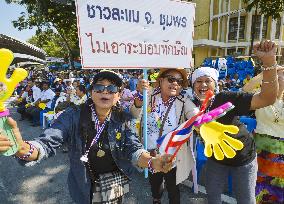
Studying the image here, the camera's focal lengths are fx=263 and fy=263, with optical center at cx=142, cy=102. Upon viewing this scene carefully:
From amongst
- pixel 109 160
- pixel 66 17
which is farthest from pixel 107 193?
pixel 66 17

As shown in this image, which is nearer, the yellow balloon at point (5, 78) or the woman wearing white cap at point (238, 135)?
the yellow balloon at point (5, 78)

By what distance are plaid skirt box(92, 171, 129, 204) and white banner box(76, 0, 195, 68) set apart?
2.97 ft

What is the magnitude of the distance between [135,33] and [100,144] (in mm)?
1100

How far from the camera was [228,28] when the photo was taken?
2822cm

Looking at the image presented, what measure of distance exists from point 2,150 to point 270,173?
2696 mm

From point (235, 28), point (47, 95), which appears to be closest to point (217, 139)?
point (47, 95)

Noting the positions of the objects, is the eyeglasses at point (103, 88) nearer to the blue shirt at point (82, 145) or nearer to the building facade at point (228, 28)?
the blue shirt at point (82, 145)

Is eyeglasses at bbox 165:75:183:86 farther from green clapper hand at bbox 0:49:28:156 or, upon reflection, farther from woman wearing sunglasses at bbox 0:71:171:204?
green clapper hand at bbox 0:49:28:156

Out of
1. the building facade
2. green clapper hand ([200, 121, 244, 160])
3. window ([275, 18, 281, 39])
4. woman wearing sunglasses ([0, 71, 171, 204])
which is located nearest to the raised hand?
green clapper hand ([200, 121, 244, 160])

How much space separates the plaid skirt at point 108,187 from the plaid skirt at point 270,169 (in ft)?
5.53

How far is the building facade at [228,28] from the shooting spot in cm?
2688

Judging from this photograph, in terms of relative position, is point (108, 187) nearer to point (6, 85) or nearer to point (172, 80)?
point (6, 85)

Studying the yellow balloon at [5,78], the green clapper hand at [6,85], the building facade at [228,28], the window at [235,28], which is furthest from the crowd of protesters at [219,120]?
the window at [235,28]

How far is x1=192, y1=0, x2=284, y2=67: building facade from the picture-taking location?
88.2 ft
